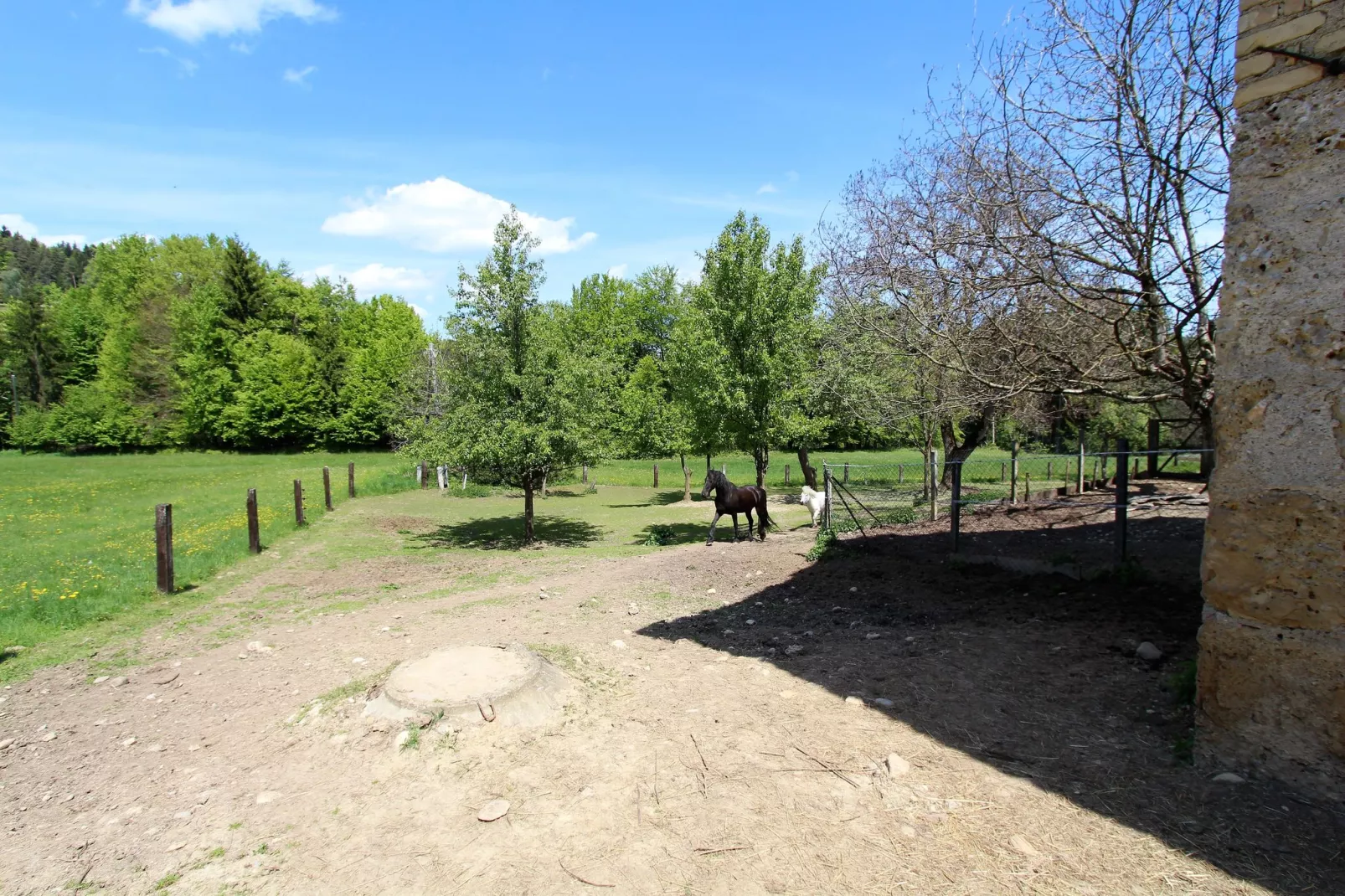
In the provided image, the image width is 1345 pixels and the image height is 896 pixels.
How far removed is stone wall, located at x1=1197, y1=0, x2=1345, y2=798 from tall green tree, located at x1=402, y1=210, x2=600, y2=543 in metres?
12.9

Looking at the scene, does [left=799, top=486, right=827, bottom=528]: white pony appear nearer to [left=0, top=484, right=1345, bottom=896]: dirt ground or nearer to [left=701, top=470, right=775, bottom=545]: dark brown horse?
[left=701, top=470, right=775, bottom=545]: dark brown horse

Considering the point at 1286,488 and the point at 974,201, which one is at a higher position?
the point at 974,201

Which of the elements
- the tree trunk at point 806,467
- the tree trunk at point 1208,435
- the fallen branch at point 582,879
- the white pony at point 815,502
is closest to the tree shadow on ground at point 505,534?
the white pony at point 815,502

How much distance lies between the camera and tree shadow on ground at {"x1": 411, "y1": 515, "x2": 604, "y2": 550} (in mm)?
16031

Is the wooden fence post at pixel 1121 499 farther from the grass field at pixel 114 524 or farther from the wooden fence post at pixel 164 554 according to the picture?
the wooden fence post at pixel 164 554

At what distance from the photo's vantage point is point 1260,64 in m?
3.71

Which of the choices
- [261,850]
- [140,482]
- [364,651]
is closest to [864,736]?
[261,850]

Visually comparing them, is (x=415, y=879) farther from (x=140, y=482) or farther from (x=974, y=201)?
(x=140, y=482)

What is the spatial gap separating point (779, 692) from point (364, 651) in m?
4.27

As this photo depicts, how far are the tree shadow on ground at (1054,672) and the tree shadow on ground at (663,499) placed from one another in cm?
1533

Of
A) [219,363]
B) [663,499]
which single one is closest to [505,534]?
[663,499]

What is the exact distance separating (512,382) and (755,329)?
5.79m

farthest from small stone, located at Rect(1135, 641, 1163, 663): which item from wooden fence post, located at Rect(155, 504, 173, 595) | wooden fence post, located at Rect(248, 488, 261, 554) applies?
wooden fence post, located at Rect(248, 488, 261, 554)

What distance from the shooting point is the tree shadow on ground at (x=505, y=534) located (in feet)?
52.6
